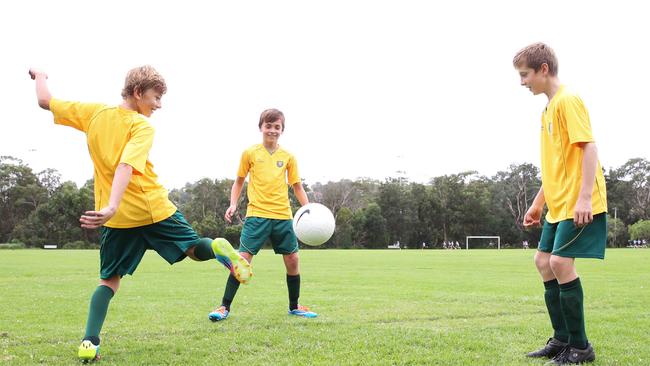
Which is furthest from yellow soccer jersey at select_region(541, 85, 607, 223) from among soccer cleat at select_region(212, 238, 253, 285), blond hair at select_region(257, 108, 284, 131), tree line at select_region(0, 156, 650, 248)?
tree line at select_region(0, 156, 650, 248)

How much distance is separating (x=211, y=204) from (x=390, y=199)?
23354 millimetres

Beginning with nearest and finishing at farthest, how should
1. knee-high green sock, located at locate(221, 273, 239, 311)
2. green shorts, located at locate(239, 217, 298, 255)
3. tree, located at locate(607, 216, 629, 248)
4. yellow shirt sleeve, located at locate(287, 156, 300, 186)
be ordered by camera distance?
knee-high green sock, located at locate(221, 273, 239, 311) < green shorts, located at locate(239, 217, 298, 255) < yellow shirt sleeve, located at locate(287, 156, 300, 186) < tree, located at locate(607, 216, 629, 248)

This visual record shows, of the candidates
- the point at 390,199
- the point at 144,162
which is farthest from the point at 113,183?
the point at 390,199

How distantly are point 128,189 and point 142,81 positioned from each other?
2.81 feet

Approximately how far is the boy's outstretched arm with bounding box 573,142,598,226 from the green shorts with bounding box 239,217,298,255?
3.58 metres

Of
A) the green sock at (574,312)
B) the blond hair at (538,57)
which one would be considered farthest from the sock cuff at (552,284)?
the blond hair at (538,57)

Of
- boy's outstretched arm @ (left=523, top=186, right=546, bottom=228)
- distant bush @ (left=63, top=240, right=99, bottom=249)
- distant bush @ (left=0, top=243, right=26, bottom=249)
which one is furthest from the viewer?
distant bush @ (left=63, top=240, right=99, bottom=249)

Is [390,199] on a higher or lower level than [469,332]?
higher

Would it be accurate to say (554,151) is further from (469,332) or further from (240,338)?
(240,338)

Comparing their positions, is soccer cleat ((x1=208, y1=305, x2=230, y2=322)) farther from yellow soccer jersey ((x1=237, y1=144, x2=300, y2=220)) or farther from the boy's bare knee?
the boy's bare knee

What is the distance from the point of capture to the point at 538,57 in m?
4.46

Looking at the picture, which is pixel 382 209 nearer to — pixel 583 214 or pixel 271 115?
pixel 271 115

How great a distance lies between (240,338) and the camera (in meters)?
5.16

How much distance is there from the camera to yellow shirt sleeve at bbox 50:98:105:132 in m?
4.67
